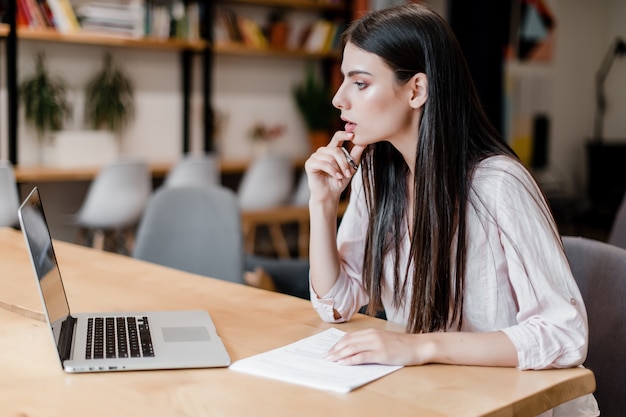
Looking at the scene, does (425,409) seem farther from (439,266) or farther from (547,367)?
(439,266)

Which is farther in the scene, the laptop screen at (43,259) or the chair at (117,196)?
the chair at (117,196)

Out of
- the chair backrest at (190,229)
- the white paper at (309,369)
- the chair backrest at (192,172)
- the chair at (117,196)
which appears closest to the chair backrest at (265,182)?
the chair backrest at (192,172)

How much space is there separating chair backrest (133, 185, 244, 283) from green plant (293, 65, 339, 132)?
384 cm

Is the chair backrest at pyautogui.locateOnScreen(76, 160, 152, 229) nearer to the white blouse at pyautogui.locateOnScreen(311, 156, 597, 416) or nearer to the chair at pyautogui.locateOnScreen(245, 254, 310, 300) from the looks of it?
the chair at pyautogui.locateOnScreen(245, 254, 310, 300)

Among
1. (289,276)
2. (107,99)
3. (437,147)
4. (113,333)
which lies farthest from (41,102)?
(437,147)

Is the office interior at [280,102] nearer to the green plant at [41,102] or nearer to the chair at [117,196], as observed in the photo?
the green plant at [41,102]

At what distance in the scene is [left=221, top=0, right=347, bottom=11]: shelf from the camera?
6.09 meters

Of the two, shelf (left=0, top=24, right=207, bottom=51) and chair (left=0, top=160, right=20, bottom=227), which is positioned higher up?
shelf (left=0, top=24, right=207, bottom=51)

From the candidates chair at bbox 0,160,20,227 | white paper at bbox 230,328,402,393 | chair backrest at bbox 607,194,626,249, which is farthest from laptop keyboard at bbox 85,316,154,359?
chair at bbox 0,160,20,227

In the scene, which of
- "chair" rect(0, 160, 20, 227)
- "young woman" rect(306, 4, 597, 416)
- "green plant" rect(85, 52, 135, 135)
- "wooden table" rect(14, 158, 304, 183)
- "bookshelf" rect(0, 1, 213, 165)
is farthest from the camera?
"green plant" rect(85, 52, 135, 135)

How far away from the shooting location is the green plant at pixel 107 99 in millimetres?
5406

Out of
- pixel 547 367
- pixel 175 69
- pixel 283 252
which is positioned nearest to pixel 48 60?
pixel 175 69

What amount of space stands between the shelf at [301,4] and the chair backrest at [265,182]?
1.27 m

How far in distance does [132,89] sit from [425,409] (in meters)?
4.87
